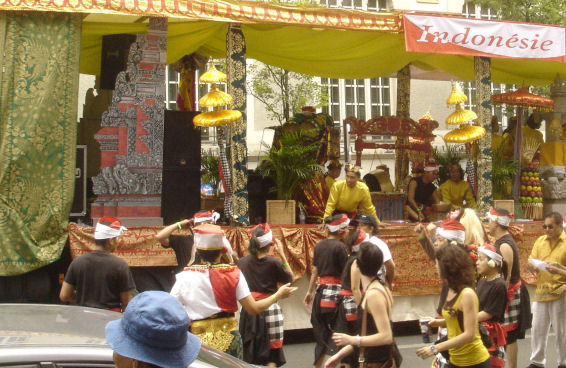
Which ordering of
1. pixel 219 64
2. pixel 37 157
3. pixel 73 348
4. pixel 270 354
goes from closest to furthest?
1. pixel 73 348
2. pixel 270 354
3. pixel 37 157
4. pixel 219 64

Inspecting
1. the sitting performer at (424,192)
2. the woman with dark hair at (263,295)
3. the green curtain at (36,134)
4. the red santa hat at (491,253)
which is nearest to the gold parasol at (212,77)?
the green curtain at (36,134)

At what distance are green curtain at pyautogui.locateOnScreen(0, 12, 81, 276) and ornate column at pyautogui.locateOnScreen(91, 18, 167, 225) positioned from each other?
27.8 inches

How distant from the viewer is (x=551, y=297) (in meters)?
8.37

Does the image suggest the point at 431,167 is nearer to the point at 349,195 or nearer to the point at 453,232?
the point at 349,195

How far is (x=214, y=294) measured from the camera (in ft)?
17.8

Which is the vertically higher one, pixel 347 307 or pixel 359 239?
pixel 359 239

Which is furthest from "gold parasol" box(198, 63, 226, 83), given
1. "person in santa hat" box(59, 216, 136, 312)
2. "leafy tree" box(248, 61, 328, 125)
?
"leafy tree" box(248, 61, 328, 125)

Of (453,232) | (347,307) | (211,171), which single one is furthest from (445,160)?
(453,232)

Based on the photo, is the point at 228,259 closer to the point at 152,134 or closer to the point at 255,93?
the point at 152,134

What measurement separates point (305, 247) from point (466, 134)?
3370 mm

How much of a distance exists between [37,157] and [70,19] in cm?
170

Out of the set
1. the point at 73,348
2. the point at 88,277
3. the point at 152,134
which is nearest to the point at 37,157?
the point at 152,134

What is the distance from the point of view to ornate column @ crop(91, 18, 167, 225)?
9.65 meters

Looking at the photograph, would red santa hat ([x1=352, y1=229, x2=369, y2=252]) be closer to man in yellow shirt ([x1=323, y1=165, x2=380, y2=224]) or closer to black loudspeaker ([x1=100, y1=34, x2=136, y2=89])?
Answer: man in yellow shirt ([x1=323, y1=165, x2=380, y2=224])
